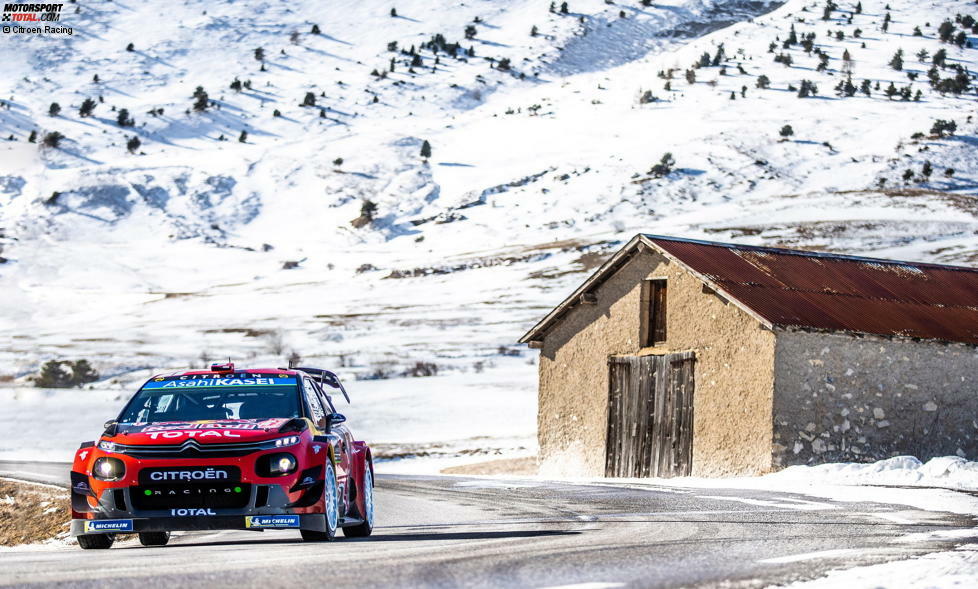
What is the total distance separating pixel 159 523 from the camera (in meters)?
10.9

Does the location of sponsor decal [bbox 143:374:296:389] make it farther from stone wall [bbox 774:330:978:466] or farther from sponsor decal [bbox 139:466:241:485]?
stone wall [bbox 774:330:978:466]

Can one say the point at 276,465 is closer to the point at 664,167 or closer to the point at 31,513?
the point at 31,513

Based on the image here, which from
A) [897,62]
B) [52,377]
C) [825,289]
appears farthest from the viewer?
[897,62]

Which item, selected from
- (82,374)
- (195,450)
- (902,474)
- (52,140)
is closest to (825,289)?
(902,474)

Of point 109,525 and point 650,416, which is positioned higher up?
point 109,525

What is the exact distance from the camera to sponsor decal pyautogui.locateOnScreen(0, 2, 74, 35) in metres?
166

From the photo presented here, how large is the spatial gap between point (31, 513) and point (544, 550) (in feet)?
47.9

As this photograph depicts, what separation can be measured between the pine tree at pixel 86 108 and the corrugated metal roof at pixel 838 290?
110m

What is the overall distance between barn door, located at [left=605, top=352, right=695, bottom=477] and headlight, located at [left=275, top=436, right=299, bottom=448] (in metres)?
18.9

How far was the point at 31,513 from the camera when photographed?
74.3ft

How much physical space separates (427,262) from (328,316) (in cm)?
1593

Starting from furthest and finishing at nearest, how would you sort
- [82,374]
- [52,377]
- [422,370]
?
1. [82,374]
2. [52,377]
3. [422,370]

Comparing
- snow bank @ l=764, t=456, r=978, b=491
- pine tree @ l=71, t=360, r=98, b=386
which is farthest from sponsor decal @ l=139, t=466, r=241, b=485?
pine tree @ l=71, t=360, r=98, b=386

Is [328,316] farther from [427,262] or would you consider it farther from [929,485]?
[929,485]
